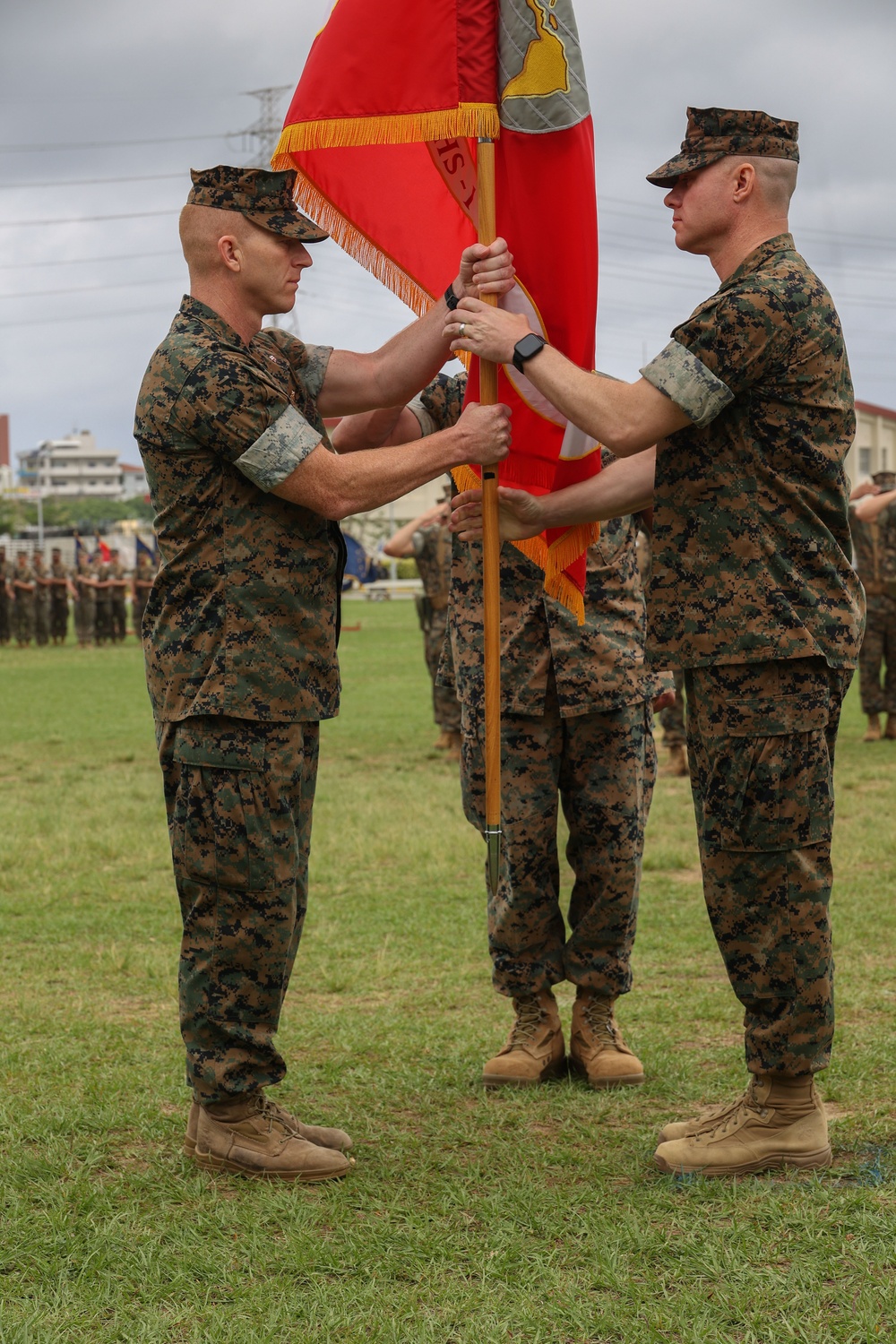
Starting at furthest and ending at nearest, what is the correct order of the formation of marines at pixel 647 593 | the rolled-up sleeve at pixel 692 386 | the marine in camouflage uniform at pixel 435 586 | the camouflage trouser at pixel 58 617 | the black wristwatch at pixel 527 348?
the camouflage trouser at pixel 58 617 → the marine in camouflage uniform at pixel 435 586 → the black wristwatch at pixel 527 348 → the formation of marines at pixel 647 593 → the rolled-up sleeve at pixel 692 386

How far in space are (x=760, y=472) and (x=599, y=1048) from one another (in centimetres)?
206

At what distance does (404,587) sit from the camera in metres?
68.3

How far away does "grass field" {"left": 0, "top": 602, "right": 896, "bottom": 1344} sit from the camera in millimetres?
3080

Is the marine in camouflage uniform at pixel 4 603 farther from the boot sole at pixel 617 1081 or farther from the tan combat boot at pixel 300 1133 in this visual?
the tan combat boot at pixel 300 1133

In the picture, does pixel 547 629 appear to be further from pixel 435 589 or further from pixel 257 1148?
pixel 435 589

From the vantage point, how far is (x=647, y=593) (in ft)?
13.0

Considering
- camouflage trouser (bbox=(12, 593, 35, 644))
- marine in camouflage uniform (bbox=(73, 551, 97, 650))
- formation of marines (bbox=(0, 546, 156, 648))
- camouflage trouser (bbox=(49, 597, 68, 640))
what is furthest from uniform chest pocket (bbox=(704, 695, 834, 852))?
camouflage trouser (bbox=(49, 597, 68, 640))

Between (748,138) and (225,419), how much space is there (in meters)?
1.51

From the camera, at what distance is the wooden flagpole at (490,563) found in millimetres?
4070

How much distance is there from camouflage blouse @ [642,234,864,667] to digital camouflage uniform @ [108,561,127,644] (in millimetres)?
30277

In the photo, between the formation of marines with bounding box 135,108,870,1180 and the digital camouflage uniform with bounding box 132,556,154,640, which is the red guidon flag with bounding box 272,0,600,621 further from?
the digital camouflage uniform with bounding box 132,556,154,640

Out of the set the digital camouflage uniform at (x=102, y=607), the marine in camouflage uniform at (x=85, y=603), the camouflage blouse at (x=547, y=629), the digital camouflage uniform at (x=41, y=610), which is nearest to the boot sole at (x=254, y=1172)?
the camouflage blouse at (x=547, y=629)

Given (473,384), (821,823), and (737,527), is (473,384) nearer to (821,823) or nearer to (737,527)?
(737,527)

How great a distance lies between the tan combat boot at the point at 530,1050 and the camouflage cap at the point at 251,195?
2.55 meters
